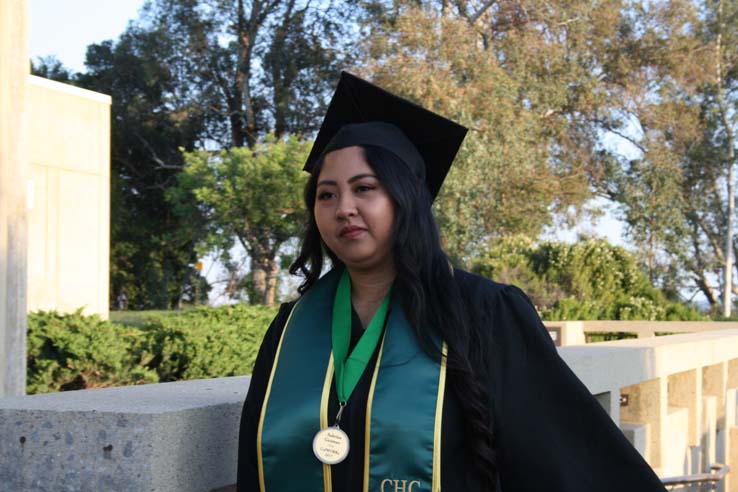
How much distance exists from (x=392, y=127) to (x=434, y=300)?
47 cm

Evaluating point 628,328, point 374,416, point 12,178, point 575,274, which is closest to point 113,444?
point 374,416

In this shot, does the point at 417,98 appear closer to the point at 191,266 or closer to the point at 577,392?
the point at 191,266

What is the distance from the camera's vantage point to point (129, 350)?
8109 millimetres

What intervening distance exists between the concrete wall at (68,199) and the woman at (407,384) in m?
10.6

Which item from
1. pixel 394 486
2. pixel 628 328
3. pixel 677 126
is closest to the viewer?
pixel 394 486

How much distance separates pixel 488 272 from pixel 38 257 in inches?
294

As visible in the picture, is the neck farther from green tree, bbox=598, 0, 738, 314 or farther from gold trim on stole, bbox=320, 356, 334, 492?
green tree, bbox=598, 0, 738, 314

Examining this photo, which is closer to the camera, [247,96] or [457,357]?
[457,357]

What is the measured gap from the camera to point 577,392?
1933 millimetres

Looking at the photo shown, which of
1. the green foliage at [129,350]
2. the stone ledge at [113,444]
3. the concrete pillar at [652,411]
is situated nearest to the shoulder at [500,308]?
the stone ledge at [113,444]

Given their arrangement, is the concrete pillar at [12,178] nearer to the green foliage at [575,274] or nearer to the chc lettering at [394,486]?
the chc lettering at [394,486]

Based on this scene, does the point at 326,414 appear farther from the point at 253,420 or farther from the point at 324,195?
the point at 324,195

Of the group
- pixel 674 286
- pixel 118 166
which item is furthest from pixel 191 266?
pixel 674 286

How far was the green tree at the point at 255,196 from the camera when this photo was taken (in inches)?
789
